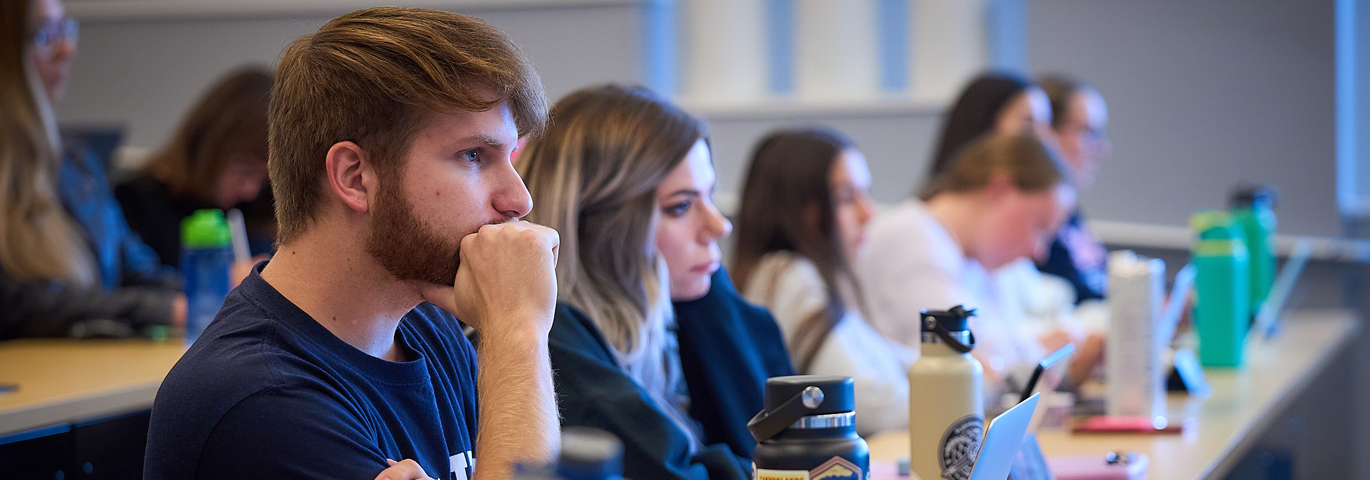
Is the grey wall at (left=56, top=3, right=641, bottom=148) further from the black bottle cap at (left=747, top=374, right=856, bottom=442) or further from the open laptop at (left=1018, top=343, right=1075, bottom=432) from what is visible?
the black bottle cap at (left=747, top=374, right=856, bottom=442)

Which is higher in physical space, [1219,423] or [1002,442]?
[1002,442]

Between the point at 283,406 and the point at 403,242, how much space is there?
172 mm

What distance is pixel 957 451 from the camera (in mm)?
1044

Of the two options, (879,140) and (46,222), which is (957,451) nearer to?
(46,222)

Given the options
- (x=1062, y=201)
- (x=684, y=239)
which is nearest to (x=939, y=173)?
(x=1062, y=201)

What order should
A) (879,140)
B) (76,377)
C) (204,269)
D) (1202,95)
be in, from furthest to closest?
(879,140) < (1202,95) < (204,269) < (76,377)

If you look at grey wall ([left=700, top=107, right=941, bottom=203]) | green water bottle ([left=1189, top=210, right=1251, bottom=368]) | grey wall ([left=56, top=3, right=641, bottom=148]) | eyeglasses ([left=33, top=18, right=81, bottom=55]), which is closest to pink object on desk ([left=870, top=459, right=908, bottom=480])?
green water bottle ([left=1189, top=210, right=1251, bottom=368])

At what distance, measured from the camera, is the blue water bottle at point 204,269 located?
2.12 meters

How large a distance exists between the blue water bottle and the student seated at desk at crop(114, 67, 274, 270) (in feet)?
1.29

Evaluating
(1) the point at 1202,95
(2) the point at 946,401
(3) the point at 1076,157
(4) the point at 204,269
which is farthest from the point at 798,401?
(1) the point at 1202,95

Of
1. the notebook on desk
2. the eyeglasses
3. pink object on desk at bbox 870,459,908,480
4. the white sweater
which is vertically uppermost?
the eyeglasses

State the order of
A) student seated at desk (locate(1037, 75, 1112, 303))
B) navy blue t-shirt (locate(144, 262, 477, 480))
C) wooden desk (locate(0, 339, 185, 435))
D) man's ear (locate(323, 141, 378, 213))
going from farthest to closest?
student seated at desk (locate(1037, 75, 1112, 303)) < wooden desk (locate(0, 339, 185, 435)) < man's ear (locate(323, 141, 378, 213)) < navy blue t-shirt (locate(144, 262, 477, 480))

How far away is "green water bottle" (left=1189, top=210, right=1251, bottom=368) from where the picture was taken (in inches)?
87.2

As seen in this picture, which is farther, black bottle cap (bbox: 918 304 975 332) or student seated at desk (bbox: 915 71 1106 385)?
student seated at desk (bbox: 915 71 1106 385)
